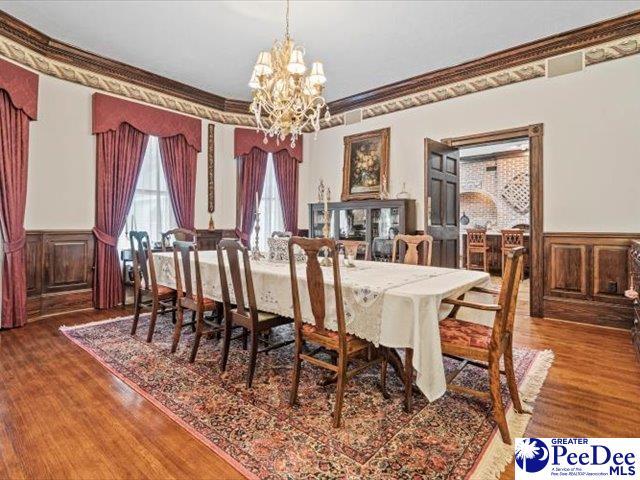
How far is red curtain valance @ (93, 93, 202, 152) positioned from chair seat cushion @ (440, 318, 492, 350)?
14.6ft

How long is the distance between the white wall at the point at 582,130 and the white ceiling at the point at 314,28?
56 cm

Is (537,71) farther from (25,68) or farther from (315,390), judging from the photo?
(25,68)

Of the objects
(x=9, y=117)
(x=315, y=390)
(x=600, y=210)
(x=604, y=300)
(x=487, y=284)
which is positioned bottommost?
(x=315, y=390)

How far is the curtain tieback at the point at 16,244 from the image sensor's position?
11.9 feet

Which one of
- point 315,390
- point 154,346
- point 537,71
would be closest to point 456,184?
point 537,71

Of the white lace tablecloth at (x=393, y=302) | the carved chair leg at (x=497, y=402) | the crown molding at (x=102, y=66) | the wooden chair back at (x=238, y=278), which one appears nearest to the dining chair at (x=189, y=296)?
the wooden chair back at (x=238, y=278)

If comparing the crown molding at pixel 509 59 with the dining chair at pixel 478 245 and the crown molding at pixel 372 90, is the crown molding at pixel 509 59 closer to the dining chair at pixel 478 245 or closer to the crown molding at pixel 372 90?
the crown molding at pixel 372 90

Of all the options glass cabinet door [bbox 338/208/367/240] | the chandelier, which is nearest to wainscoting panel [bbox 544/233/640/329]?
glass cabinet door [bbox 338/208/367/240]

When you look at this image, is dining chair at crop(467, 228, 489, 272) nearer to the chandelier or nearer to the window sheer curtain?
the window sheer curtain

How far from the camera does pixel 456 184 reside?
5.23 m

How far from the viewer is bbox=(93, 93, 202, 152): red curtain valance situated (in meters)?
4.35

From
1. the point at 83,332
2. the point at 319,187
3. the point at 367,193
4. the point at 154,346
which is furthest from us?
the point at 319,187

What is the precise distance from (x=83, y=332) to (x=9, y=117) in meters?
2.29

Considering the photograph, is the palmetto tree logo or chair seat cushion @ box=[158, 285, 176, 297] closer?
the palmetto tree logo
